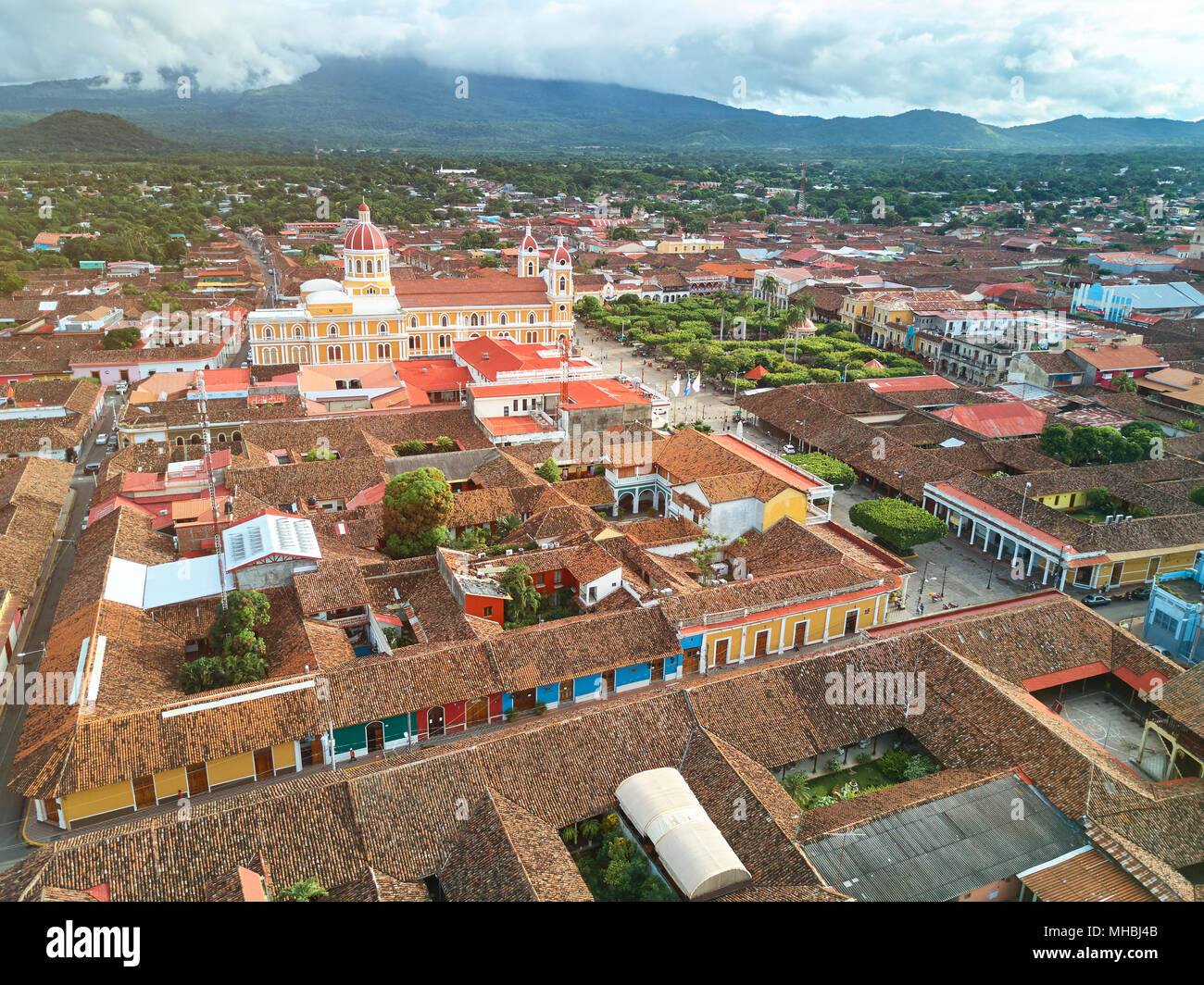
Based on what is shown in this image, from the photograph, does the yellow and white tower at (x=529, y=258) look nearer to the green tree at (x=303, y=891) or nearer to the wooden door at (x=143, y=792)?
the wooden door at (x=143, y=792)

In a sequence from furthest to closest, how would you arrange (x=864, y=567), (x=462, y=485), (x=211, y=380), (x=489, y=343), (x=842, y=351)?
1. (x=842, y=351)
2. (x=489, y=343)
3. (x=211, y=380)
4. (x=462, y=485)
5. (x=864, y=567)

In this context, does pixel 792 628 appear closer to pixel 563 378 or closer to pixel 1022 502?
pixel 1022 502

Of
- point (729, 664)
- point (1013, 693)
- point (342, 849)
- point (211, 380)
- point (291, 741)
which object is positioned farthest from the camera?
point (211, 380)

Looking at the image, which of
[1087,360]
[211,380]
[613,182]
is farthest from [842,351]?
[613,182]

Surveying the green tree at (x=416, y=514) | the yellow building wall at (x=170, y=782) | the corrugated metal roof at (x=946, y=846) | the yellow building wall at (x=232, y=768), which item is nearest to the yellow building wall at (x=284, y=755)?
the yellow building wall at (x=232, y=768)

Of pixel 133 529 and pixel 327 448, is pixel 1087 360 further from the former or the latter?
pixel 133 529

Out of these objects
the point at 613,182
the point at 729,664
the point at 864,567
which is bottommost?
the point at 729,664

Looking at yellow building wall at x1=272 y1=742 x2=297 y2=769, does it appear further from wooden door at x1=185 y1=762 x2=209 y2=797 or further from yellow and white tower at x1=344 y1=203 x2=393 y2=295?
yellow and white tower at x1=344 y1=203 x2=393 y2=295
